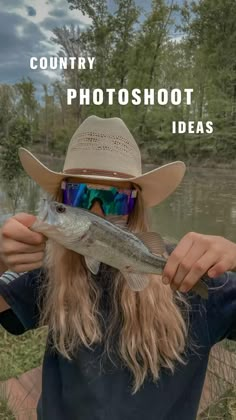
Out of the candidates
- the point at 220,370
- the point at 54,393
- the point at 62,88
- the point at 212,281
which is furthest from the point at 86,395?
the point at 62,88

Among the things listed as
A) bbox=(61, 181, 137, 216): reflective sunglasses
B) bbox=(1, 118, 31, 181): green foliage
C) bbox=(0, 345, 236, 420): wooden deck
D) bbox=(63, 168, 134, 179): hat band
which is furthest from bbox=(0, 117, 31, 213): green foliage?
bbox=(61, 181, 137, 216): reflective sunglasses

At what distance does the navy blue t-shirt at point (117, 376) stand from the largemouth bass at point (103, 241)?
323mm

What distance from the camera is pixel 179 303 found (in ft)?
4.28

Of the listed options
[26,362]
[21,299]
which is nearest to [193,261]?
[21,299]

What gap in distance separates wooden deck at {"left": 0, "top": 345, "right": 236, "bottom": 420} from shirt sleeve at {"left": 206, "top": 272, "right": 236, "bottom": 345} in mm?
1150

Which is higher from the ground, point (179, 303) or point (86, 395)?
point (179, 303)

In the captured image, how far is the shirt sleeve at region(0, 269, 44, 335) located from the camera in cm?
117

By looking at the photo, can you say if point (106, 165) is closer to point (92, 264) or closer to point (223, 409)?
point (92, 264)

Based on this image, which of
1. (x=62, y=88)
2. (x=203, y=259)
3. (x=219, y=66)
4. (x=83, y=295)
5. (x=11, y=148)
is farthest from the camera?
(x=219, y=66)

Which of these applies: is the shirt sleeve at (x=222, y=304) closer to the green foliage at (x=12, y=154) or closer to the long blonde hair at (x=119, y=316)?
the long blonde hair at (x=119, y=316)

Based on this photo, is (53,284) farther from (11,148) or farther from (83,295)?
(11,148)

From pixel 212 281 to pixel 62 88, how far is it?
17.5m

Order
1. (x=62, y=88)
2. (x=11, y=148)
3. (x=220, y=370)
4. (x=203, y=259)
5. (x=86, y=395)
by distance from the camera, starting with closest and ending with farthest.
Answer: (x=203, y=259) < (x=86, y=395) < (x=220, y=370) < (x=11, y=148) < (x=62, y=88)

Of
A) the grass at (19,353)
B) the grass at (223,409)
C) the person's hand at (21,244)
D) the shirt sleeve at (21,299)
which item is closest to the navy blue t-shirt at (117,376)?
the shirt sleeve at (21,299)
